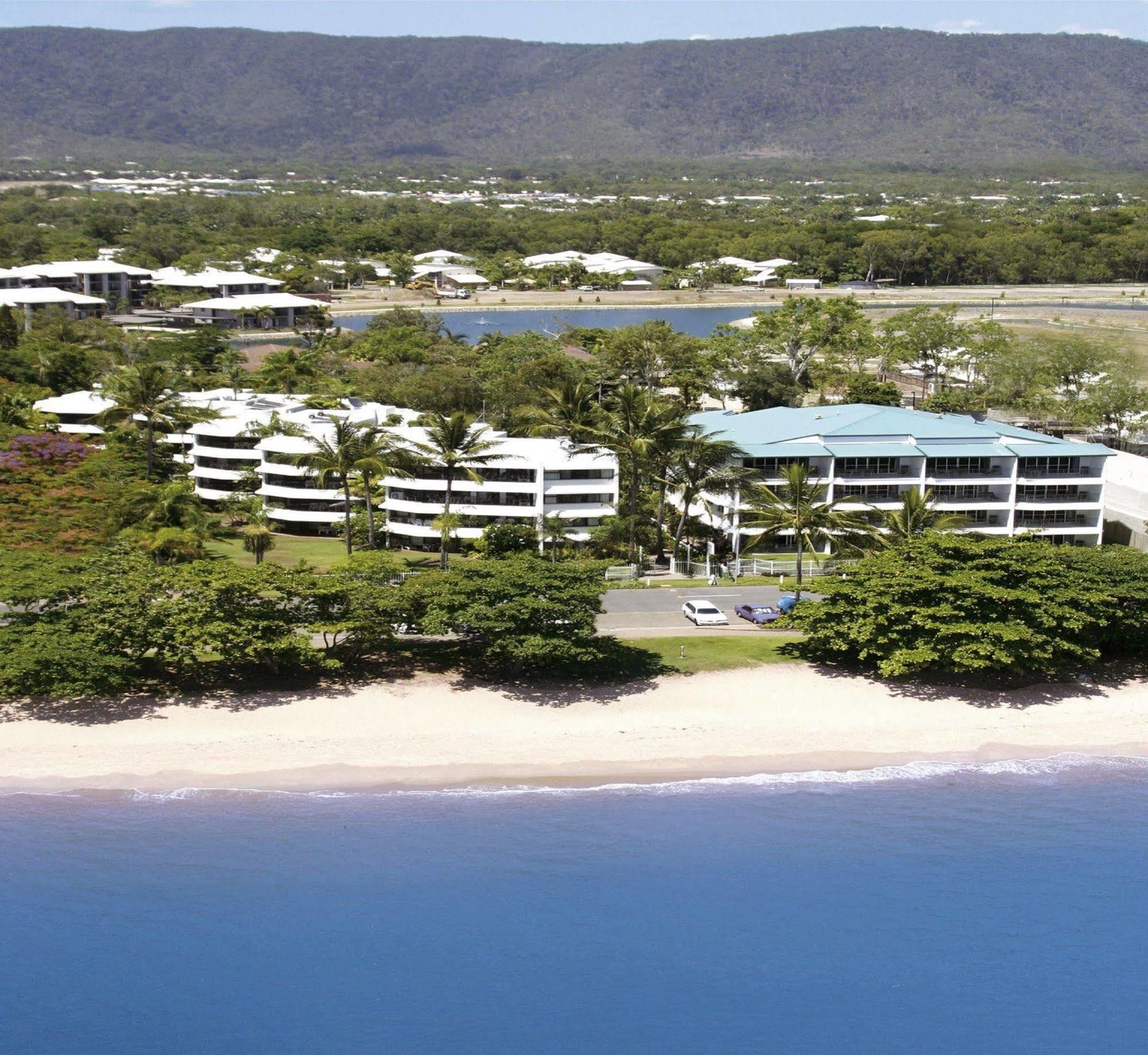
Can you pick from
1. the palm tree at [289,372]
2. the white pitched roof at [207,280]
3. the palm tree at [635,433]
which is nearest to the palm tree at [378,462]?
the palm tree at [635,433]

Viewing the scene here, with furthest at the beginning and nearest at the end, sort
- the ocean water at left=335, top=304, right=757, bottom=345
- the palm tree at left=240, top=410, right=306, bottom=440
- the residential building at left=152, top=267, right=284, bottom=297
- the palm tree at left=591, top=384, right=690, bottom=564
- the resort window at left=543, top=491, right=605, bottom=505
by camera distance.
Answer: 1. the residential building at left=152, top=267, right=284, bottom=297
2. the ocean water at left=335, top=304, right=757, bottom=345
3. the palm tree at left=240, top=410, right=306, bottom=440
4. the resort window at left=543, top=491, right=605, bottom=505
5. the palm tree at left=591, top=384, right=690, bottom=564


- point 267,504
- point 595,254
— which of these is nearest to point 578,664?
point 267,504

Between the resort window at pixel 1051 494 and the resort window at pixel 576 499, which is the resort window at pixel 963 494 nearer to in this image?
the resort window at pixel 1051 494

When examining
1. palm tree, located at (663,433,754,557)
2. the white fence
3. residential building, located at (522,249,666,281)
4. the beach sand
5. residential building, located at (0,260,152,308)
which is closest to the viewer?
the beach sand

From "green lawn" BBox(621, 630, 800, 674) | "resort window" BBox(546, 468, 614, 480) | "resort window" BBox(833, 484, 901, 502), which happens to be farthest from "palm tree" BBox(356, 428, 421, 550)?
"resort window" BBox(833, 484, 901, 502)

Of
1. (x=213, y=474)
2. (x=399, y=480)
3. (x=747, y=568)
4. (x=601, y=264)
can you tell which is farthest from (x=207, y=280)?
(x=747, y=568)

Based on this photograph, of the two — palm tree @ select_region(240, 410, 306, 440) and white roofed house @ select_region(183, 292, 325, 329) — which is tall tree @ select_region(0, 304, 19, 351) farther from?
palm tree @ select_region(240, 410, 306, 440)
